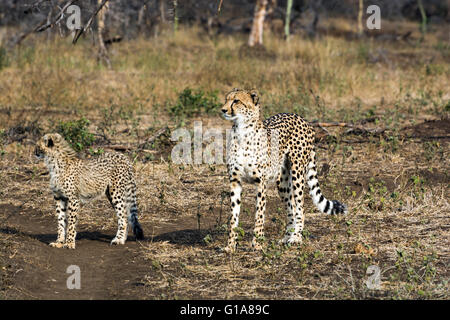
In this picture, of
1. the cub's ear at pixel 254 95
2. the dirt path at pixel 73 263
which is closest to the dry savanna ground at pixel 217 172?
the dirt path at pixel 73 263

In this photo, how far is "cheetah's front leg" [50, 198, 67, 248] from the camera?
645 centimetres

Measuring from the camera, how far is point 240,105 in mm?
6031

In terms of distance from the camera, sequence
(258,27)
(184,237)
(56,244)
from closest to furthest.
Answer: (56,244), (184,237), (258,27)

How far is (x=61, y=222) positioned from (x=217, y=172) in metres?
2.93

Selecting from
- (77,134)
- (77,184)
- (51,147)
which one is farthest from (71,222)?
(77,134)

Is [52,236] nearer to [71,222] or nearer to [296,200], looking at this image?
[71,222]

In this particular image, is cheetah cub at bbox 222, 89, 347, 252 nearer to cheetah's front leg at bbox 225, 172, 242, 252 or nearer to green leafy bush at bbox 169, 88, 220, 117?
cheetah's front leg at bbox 225, 172, 242, 252

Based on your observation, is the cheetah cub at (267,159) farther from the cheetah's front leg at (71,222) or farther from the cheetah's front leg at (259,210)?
the cheetah's front leg at (71,222)

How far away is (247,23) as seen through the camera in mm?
23484

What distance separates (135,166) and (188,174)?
670 mm

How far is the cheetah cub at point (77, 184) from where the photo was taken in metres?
6.61

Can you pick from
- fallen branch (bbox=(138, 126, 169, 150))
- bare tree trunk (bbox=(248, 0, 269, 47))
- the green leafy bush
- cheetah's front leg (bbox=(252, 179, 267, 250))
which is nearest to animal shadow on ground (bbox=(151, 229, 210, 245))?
cheetah's front leg (bbox=(252, 179, 267, 250))
